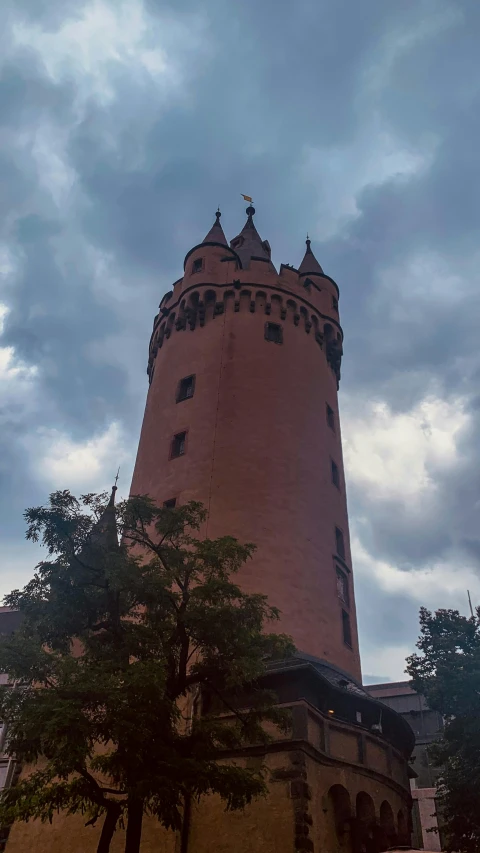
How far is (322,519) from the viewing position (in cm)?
2864

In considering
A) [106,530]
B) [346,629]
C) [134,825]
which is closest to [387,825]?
[346,629]

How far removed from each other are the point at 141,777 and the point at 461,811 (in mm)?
10345

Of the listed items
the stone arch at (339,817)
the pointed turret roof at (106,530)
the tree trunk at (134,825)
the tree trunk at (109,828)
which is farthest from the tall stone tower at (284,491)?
the pointed turret roof at (106,530)

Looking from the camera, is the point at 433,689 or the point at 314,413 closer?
the point at 433,689

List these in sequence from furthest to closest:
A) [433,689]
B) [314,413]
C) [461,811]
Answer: [314,413]
[433,689]
[461,811]

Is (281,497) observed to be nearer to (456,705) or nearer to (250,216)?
(456,705)

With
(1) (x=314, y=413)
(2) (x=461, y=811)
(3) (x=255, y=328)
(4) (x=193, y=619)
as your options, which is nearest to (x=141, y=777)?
(4) (x=193, y=619)

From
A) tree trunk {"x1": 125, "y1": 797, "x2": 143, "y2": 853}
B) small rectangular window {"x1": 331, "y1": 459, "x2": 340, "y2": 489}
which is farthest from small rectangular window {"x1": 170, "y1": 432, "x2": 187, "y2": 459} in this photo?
tree trunk {"x1": 125, "y1": 797, "x2": 143, "y2": 853}

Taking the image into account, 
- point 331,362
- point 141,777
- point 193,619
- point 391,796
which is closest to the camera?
point 141,777

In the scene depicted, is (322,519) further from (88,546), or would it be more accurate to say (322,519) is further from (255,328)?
(88,546)

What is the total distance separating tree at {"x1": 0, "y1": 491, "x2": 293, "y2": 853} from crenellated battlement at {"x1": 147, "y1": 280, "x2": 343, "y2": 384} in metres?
17.8

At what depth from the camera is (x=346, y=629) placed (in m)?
27.5

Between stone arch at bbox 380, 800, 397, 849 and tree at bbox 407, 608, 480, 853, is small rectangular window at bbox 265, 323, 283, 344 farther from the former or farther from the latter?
stone arch at bbox 380, 800, 397, 849

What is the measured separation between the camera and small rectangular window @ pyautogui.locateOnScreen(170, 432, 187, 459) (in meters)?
29.8
